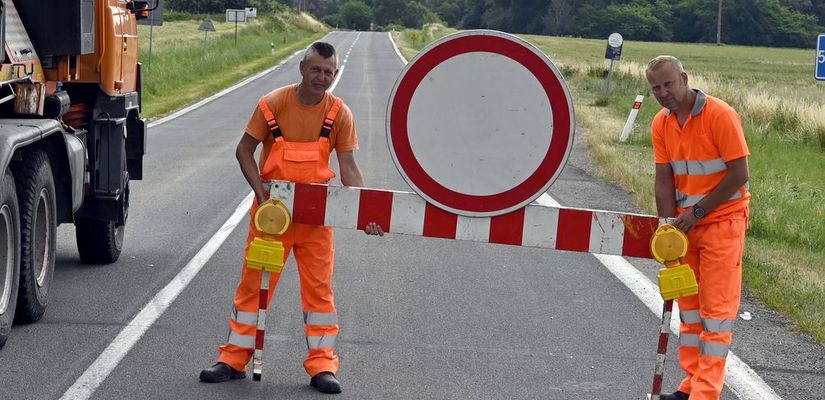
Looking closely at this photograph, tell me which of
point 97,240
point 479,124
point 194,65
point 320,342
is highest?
point 479,124

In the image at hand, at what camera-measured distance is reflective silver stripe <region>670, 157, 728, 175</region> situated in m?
5.84

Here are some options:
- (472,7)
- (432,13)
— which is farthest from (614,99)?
(432,13)

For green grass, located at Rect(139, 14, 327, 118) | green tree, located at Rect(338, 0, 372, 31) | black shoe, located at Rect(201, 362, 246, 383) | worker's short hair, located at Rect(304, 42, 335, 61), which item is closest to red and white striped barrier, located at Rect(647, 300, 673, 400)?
worker's short hair, located at Rect(304, 42, 335, 61)

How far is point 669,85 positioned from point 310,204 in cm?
171

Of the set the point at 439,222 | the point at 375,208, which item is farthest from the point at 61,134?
the point at 439,222

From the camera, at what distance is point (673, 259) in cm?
Result: 534

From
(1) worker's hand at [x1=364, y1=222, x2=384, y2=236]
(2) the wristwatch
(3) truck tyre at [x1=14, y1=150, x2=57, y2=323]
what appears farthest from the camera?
(3) truck tyre at [x1=14, y1=150, x2=57, y2=323]

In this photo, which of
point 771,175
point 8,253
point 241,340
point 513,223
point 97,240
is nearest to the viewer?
point 513,223

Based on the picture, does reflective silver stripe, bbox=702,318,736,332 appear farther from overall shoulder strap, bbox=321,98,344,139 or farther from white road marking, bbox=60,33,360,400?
white road marking, bbox=60,33,360,400

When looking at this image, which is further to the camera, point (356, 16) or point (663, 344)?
point (356, 16)

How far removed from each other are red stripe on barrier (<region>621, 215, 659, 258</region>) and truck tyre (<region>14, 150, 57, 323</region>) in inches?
138

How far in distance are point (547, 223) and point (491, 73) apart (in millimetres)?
718

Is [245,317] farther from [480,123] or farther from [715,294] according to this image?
[715,294]

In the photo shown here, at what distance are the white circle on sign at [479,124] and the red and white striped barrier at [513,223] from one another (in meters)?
0.18
